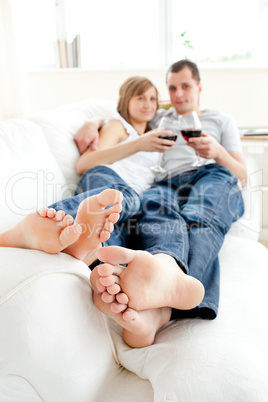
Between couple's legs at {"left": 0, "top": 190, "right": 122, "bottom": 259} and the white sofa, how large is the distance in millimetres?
34

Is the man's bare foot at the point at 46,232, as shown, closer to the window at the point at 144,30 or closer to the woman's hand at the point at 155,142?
the woman's hand at the point at 155,142

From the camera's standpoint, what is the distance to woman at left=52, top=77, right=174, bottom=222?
4.73ft

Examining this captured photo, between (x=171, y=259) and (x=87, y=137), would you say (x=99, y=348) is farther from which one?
(x=87, y=137)

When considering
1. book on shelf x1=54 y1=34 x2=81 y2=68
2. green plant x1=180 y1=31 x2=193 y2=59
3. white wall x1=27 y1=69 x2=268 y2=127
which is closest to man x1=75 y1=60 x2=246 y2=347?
white wall x1=27 y1=69 x2=268 y2=127

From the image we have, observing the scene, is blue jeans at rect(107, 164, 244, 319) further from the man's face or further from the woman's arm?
the man's face

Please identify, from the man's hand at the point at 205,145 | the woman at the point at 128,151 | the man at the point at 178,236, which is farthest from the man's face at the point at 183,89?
the man's hand at the point at 205,145

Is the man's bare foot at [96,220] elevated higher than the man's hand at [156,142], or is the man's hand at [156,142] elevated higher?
the man's hand at [156,142]

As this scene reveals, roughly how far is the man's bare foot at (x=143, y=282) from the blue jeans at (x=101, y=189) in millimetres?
266

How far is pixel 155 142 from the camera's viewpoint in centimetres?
151

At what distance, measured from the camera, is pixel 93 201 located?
2.95 ft

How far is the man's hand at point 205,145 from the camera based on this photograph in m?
1.58

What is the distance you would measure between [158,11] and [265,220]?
243cm

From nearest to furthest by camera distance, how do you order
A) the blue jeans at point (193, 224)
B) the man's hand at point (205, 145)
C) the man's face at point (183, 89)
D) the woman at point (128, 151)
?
the blue jeans at point (193, 224), the woman at point (128, 151), the man's hand at point (205, 145), the man's face at point (183, 89)

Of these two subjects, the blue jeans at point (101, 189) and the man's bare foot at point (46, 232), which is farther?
the blue jeans at point (101, 189)
